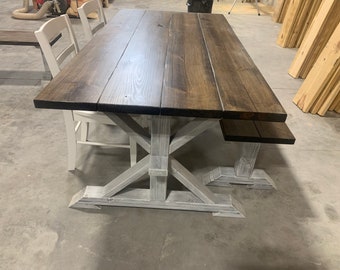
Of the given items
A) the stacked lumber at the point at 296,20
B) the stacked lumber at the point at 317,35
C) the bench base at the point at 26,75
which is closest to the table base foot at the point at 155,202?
the bench base at the point at 26,75

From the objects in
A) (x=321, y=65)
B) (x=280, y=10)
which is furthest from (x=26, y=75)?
(x=280, y=10)

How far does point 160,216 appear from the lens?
1.55 m

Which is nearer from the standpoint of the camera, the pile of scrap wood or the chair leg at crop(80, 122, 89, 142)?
the chair leg at crop(80, 122, 89, 142)

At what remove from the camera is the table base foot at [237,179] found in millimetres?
1752

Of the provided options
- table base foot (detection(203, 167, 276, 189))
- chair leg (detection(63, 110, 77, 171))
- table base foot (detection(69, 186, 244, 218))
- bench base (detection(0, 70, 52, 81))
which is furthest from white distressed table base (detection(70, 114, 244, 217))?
bench base (detection(0, 70, 52, 81))

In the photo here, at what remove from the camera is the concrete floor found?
1348mm

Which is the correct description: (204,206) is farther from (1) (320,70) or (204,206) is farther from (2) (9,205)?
(1) (320,70)

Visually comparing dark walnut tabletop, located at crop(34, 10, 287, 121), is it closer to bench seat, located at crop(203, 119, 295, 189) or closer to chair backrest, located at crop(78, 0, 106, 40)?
chair backrest, located at crop(78, 0, 106, 40)

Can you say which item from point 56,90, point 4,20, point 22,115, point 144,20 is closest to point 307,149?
point 144,20

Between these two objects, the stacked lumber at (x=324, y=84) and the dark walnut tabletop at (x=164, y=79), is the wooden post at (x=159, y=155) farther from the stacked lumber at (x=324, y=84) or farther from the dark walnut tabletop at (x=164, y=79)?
the stacked lumber at (x=324, y=84)

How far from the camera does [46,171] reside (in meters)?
1.80

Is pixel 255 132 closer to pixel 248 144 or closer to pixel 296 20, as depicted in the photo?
pixel 248 144

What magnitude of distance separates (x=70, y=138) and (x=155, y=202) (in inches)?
27.3

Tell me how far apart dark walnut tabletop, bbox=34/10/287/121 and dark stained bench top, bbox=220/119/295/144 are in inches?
13.4
